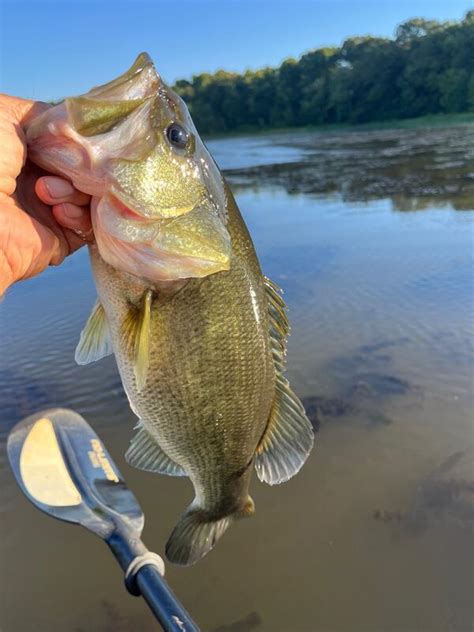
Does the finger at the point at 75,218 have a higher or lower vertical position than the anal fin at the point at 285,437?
higher

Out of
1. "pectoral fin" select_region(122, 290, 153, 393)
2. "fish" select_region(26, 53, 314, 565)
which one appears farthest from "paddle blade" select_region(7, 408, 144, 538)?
"pectoral fin" select_region(122, 290, 153, 393)

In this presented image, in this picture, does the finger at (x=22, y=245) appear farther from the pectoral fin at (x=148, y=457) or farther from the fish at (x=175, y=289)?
the pectoral fin at (x=148, y=457)

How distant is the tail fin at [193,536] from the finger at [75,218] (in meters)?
1.18

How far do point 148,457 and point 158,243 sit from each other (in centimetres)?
94

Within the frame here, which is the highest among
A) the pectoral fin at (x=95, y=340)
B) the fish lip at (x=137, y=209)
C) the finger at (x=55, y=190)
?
the finger at (x=55, y=190)

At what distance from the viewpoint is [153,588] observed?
82.1 inches

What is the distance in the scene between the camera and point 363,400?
13.5 ft

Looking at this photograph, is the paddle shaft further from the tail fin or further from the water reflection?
the water reflection

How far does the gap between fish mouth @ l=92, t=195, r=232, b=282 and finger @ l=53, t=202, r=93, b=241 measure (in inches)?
3.7

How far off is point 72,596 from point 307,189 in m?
11.3

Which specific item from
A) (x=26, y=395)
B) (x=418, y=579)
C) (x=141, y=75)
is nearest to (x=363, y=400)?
(x=418, y=579)

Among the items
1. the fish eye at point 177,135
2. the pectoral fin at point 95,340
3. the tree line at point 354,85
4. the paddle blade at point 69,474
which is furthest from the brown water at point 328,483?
the tree line at point 354,85

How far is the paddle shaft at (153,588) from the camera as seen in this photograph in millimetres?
1913

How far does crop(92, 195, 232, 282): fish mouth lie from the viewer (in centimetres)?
162
